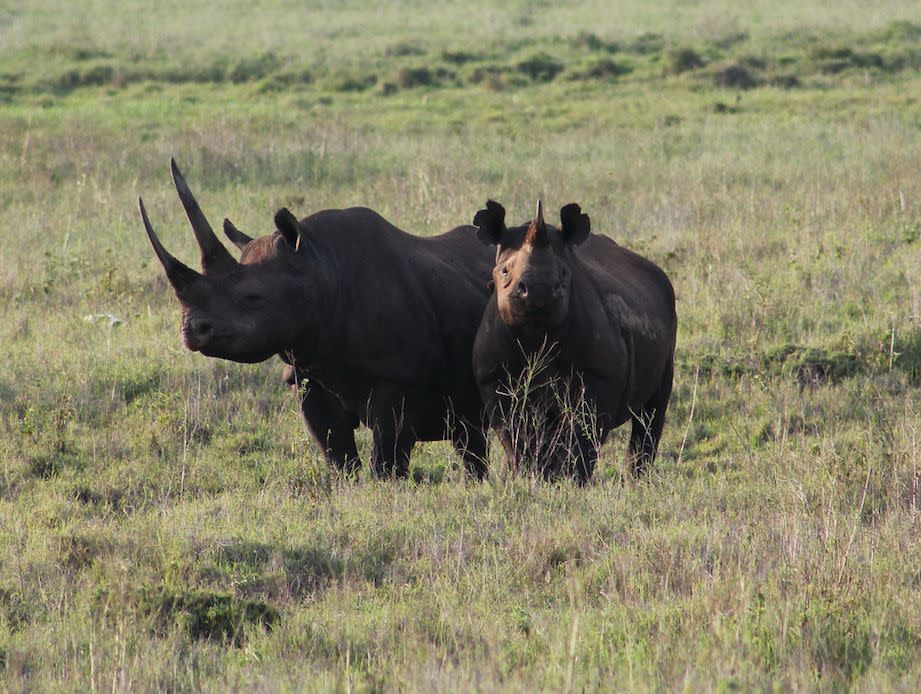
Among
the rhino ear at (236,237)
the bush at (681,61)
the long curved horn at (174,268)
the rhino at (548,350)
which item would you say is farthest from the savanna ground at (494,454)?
the bush at (681,61)

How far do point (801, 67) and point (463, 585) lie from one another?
68.4 ft

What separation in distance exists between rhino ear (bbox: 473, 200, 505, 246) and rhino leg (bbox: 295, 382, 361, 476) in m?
1.30

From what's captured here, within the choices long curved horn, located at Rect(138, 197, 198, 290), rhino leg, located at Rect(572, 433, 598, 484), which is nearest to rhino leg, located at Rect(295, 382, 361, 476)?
long curved horn, located at Rect(138, 197, 198, 290)

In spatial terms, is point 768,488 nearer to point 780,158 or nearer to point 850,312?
point 850,312

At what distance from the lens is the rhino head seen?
6812mm

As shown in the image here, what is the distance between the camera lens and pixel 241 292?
6.99 m

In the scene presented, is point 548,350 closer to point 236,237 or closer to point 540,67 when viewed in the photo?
point 236,237

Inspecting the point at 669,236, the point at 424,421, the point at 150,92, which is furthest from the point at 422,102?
the point at 424,421

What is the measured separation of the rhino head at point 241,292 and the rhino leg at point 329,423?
0.58 m

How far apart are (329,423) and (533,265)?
1.75 metres

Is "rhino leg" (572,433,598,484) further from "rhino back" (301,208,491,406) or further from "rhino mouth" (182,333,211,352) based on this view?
"rhino mouth" (182,333,211,352)

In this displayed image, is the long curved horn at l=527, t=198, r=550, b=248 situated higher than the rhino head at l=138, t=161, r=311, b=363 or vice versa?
the long curved horn at l=527, t=198, r=550, b=248

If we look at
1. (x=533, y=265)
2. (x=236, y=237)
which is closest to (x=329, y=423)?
(x=236, y=237)

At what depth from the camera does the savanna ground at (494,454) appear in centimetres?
488
